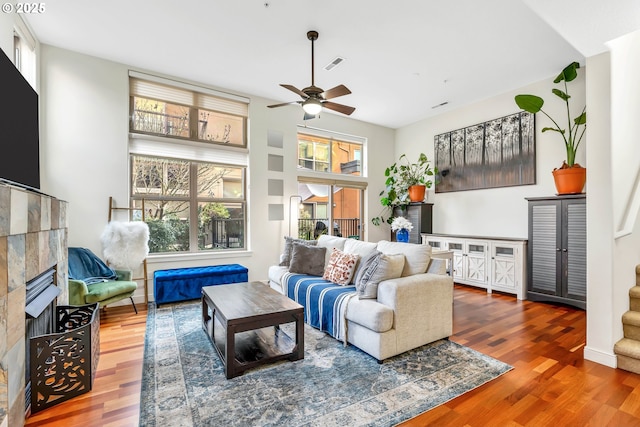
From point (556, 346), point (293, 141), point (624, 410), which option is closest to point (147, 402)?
point (624, 410)

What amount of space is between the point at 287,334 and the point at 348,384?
1017mm

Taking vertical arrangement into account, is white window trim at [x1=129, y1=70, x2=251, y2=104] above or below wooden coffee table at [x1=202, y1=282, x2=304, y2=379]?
above

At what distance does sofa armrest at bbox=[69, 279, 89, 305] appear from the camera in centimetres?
312

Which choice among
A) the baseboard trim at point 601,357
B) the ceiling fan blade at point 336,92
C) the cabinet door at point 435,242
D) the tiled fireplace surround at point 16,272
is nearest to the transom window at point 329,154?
the cabinet door at point 435,242

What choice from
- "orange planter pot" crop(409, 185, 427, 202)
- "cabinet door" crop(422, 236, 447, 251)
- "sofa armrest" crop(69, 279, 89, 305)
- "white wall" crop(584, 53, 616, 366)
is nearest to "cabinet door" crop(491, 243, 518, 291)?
"cabinet door" crop(422, 236, 447, 251)

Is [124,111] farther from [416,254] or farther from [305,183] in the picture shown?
[416,254]

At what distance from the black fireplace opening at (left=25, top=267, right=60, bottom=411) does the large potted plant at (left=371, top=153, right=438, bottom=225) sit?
209 inches

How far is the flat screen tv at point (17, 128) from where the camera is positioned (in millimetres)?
1747

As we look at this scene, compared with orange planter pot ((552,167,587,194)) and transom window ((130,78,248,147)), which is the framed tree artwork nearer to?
orange planter pot ((552,167,587,194))

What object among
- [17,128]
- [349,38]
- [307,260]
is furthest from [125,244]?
[349,38]

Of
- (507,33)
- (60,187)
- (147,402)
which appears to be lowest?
(147,402)

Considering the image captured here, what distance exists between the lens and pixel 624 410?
1.90 metres

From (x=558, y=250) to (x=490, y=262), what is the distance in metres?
0.91

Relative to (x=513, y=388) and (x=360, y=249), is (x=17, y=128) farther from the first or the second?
(x=513, y=388)
